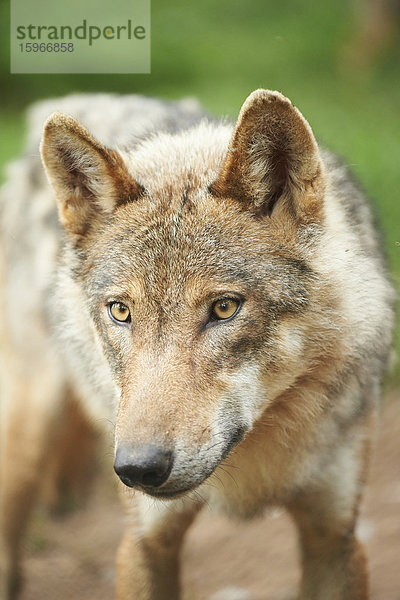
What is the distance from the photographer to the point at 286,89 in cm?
390

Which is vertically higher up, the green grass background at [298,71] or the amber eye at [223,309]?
the green grass background at [298,71]

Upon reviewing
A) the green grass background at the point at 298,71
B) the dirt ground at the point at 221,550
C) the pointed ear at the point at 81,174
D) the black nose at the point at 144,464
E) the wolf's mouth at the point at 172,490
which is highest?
the green grass background at the point at 298,71

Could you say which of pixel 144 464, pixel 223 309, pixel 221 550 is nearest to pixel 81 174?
pixel 223 309

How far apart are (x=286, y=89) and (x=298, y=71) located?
0.75 metres

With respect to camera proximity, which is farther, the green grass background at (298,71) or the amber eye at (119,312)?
the green grass background at (298,71)

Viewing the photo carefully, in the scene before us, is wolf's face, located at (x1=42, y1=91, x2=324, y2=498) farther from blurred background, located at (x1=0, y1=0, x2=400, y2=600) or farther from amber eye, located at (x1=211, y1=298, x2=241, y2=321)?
blurred background, located at (x1=0, y1=0, x2=400, y2=600)

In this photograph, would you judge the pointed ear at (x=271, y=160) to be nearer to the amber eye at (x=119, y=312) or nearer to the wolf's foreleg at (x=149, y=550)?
the amber eye at (x=119, y=312)

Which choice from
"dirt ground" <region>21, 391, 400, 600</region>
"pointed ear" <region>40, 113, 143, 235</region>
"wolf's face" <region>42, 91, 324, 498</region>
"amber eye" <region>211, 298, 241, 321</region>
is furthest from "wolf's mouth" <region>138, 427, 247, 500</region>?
"dirt ground" <region>21, 391, 400, 600</region>

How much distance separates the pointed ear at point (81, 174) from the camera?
10.3ft

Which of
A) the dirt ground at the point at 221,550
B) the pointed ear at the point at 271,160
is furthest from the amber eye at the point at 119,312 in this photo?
the dirt ground at the point at 221,550

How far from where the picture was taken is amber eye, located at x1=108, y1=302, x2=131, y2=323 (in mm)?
3107

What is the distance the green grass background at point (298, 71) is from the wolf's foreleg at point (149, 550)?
150cm

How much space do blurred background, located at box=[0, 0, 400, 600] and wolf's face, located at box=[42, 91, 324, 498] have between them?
80cm

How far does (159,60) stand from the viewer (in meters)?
5.85
